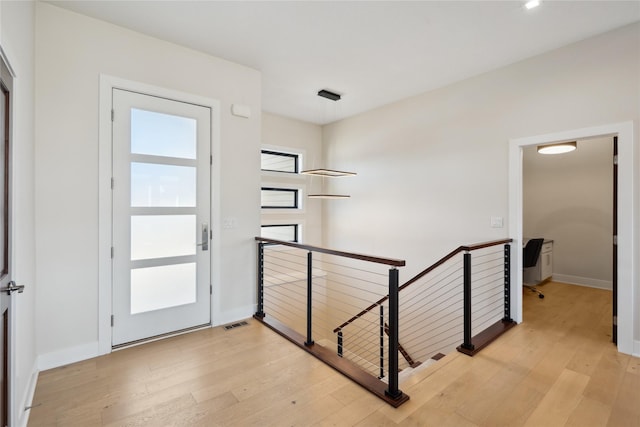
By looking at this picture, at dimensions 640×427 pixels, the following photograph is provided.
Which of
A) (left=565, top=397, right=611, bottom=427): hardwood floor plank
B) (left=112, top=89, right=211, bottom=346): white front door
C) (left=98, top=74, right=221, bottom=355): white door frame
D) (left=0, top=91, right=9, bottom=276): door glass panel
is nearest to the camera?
(left=0, top=91, right=9, bottom=276): door glass panel

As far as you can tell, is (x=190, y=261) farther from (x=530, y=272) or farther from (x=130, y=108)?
(x=530, y=272)

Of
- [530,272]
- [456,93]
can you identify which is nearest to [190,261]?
[456,93]

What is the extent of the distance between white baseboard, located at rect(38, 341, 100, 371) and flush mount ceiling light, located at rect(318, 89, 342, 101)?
12.8 ft

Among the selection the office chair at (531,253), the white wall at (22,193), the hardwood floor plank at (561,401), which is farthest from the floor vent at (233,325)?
the office chair at (531,253)

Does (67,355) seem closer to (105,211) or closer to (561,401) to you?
(105,211)

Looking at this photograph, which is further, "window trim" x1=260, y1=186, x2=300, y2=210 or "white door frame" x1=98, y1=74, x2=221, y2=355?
"window trim" x1=260, y1=186, x2=300, y2=210

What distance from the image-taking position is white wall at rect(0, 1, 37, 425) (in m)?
1.62

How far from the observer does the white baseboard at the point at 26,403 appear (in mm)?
1649

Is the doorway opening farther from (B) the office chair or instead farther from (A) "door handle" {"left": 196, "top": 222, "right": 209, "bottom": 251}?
(A) "door handle" {"left": 196, "top": 222, "right": 209, "bottom": 251}

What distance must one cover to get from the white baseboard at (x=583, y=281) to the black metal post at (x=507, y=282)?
296 centimetres

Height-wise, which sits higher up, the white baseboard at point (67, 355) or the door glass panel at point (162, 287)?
the door glass panel at point (162, 287)

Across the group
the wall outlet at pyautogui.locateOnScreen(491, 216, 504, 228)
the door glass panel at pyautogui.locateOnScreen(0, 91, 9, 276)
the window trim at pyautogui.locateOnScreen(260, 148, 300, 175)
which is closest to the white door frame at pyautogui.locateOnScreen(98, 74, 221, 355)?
the door glass panel at pyautogui.locateOnScreen(0, 91, 9, 276)

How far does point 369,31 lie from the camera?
109 inches

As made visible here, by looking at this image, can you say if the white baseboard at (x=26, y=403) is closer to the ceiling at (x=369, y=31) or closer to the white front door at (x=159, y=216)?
the white front door at (x=159, y=216)
